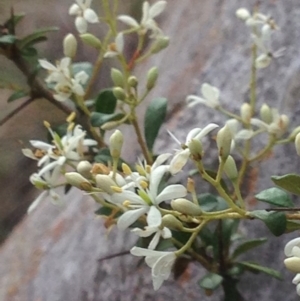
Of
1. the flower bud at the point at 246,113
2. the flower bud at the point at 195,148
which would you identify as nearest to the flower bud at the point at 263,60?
the flower bud at the point at 246,113

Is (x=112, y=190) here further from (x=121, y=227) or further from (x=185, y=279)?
(x=185, y=279)

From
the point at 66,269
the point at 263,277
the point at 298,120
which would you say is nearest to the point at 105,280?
the point at 66,269

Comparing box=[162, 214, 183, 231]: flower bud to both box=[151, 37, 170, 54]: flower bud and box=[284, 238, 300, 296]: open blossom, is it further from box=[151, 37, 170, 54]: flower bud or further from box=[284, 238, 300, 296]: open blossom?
box=[151, 37, 170, 54]: flower bud

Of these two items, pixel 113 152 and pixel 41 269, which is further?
pixel 41 269

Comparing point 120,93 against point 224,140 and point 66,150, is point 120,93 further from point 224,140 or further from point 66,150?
point 224,140

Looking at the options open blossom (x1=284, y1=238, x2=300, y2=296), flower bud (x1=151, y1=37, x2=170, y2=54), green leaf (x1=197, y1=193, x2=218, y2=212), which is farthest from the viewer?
flower bud (x1=151, y1=37, x2=170, y2=54)

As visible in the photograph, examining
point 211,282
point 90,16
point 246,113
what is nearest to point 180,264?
point 211,282

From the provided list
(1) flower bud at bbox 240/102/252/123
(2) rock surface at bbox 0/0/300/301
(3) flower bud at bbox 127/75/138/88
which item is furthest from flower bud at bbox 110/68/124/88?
(2) rock surface at bbox 0/0/300/301
